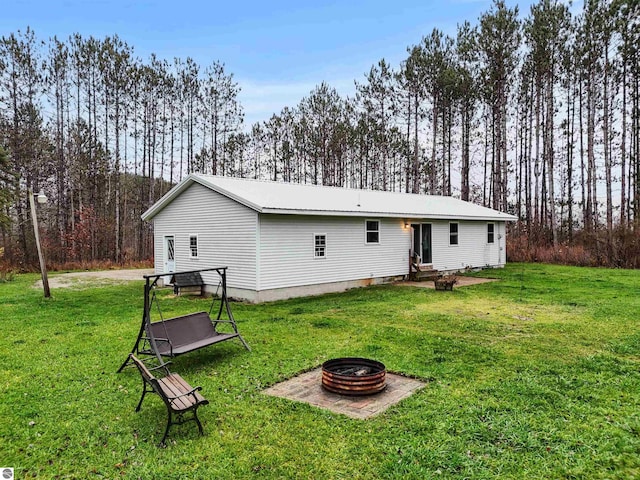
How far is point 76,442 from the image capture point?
364cm

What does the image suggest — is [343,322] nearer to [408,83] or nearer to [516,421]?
[516,421]

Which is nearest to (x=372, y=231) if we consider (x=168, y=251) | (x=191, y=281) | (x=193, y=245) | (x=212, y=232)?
(x=212, y=232)

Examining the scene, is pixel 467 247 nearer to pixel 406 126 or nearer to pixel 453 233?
pixel 453 233

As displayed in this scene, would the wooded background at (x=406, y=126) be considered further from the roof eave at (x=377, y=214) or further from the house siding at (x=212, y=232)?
the house siding at (x=212, y=232)

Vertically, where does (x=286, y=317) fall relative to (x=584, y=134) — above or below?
below

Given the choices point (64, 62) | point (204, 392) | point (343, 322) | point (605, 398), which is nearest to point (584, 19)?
point (343, 322)

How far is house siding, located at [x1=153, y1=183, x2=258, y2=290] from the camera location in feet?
36.9

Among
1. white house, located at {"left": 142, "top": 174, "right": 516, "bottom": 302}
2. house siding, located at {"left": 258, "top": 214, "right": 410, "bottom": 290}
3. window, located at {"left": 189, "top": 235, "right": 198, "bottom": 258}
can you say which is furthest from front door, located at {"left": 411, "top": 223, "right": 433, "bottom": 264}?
window, located at {"left": 189, "top": 235, "right": 198, "bottom": 258}

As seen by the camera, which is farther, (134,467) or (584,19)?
(584,19)

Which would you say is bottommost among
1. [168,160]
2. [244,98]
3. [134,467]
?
[134,467]

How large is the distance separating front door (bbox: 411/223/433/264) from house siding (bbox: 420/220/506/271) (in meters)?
0.21

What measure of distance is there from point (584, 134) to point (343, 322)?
82.1 ft

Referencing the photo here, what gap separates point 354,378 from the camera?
4.51m

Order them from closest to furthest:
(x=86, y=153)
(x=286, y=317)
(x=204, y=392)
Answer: (x=204, y=392) → (x=286, y=317) → (x=86, y=153)
